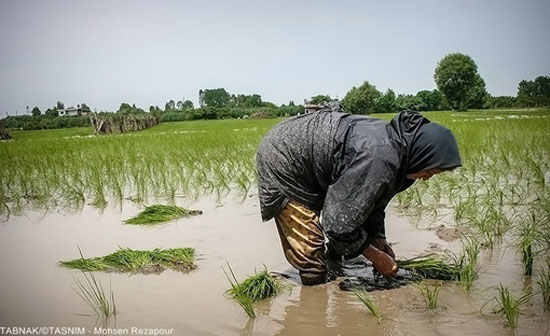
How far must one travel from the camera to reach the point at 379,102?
9688 mm

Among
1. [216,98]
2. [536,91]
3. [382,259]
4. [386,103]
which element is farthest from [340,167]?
[216,98]

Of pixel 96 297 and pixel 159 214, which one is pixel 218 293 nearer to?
pixel 96 297

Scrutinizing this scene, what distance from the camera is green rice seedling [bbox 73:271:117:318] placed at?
7.52 ft

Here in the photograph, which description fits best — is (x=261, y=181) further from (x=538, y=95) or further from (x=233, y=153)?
(x=538, y=95)

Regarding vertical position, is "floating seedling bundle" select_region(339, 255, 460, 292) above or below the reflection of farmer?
below

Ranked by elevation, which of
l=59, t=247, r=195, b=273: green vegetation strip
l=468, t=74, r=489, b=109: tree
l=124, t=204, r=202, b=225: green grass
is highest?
l=468, t=74, r=489, b=109: tree

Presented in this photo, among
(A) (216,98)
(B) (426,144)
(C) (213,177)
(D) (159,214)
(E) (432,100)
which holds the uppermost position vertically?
(A) (216,98)

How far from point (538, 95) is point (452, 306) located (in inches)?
310

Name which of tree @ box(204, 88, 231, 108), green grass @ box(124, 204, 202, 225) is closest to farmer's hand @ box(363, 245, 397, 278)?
green grass @ box(124, 204, 202, 225)

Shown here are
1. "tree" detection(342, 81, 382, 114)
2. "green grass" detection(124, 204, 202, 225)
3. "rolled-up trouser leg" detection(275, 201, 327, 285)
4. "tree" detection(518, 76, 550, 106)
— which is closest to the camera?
"rolled-up trouser leg" detection(275, 201, 327, 285)

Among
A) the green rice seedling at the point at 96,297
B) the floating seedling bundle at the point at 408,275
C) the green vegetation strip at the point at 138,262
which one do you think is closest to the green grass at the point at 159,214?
the green vegetation strip at the point at 138,262

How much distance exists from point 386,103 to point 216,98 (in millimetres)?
16369

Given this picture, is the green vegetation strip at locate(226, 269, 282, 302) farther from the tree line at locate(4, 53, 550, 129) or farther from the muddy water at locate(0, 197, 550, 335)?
the tree line at locate(4, 53, 550, 129)

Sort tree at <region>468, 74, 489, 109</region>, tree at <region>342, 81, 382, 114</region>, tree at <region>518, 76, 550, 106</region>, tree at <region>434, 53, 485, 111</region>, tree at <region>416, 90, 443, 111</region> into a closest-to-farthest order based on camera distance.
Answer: tree at <region>342, 81, 382, 114</region> → tree at <region>518, 76, 550, 106</region> → tree at <region>416, 90, 443, 111</region> → tree at <region>468, 74, 489, 109</region> → tree at <region>434, 53, 485, 111</region>
